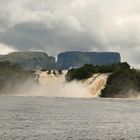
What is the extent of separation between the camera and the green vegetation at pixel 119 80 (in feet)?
584

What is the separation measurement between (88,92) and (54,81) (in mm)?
23825

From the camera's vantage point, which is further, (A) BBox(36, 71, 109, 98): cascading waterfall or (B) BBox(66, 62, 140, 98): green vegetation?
(A) BBox(36, 71, 109, 98): cascading waterfall

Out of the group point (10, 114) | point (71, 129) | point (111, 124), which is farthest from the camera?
point (10, 114)

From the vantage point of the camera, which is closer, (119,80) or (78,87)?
(119,80)

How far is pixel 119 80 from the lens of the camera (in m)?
182

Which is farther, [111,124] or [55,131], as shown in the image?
[111,124]

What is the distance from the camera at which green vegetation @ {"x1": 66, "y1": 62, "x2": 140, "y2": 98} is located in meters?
178

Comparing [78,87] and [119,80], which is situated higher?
[119,80]

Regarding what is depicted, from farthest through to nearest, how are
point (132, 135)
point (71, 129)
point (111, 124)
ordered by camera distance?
point (111, 124), point (71, 129), point (132, 135)

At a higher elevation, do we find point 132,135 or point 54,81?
point 54,81

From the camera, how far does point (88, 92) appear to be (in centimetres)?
17975

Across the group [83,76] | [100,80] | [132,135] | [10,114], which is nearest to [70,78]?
[83,76]

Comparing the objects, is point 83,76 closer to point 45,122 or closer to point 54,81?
point 54,81

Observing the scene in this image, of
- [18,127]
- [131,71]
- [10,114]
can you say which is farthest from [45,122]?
[131,71]
